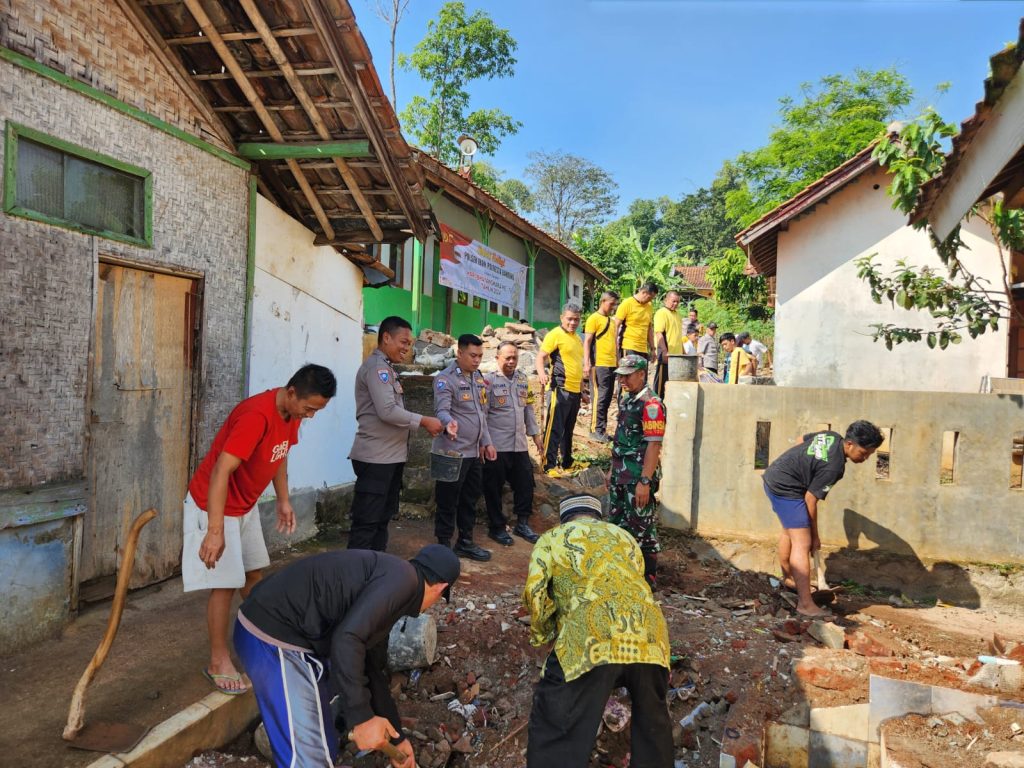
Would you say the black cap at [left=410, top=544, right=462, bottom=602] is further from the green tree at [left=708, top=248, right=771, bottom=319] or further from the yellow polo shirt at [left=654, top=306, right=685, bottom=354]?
the green tree at [left=708, top=248, right=771, bottom=319]

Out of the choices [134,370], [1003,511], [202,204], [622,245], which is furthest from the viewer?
[622,245]

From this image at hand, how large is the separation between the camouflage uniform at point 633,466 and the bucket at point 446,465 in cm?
125

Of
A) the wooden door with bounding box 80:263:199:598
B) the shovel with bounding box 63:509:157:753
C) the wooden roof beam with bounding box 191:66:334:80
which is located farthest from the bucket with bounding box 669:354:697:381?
the shovel with bounding box 63:509:157:753

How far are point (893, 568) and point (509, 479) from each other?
3.62m

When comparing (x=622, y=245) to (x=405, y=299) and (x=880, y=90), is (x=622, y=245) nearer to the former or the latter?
(x=880, y=90)

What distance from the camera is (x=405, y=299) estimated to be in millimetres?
11242

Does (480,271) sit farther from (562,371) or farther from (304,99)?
(304,99)

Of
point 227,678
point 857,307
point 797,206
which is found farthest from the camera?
point 857,307

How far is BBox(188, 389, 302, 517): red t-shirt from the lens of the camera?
3.12m

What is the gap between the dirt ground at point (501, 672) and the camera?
308 centimetres

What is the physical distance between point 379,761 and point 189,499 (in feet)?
5.34

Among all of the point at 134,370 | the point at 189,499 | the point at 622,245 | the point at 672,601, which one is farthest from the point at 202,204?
the point at 622,245

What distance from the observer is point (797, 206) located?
10883 millimetres

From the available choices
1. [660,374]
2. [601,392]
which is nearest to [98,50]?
[601,392]
